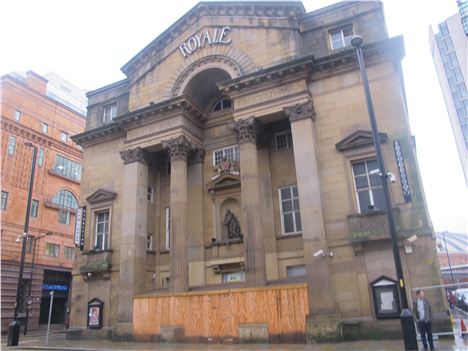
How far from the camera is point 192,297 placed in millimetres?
19422

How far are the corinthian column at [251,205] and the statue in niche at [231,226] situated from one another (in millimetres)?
3193

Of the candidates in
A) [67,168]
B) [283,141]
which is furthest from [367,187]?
[67,168]

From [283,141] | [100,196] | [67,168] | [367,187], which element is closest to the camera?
[367,187]

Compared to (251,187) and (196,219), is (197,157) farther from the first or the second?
(251,187)

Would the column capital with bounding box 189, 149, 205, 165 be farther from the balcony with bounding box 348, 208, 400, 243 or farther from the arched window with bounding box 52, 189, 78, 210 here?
the arched window with bounding box 52, 189, 78, 210

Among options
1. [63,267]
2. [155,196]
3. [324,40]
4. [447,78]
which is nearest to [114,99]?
[155,196]

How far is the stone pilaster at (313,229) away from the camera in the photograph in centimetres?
1678

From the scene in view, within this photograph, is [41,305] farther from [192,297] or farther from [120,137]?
[192,297]

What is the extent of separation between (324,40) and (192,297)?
15815 mm

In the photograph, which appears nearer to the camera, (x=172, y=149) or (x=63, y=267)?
(x=172, y=149)

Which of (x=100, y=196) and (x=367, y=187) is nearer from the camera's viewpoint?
(x=367, y=187)

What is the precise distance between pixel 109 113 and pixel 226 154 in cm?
1048

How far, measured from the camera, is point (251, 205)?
20219 mm

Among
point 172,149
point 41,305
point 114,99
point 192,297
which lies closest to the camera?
point 192,297
